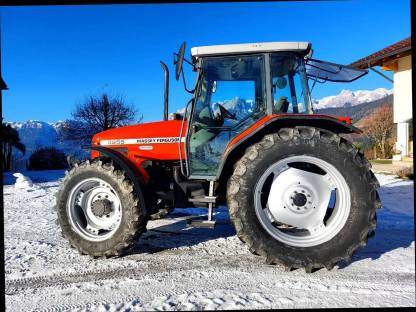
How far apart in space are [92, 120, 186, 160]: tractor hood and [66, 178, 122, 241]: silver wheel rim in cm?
58

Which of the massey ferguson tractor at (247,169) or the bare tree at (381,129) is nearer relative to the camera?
the massey ferguson tractor at (247,169)

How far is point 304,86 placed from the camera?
3.14m

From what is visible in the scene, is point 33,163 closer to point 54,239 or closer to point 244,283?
point 54,239

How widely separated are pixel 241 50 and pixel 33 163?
1656 cm

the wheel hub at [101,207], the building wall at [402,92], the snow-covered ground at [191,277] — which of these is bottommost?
the snow-covered ground at [191,277]

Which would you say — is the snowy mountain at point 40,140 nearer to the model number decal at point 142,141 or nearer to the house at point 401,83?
the model number decal at point 142,141

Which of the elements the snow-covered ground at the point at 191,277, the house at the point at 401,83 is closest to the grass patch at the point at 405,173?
the house at the point at 401,83

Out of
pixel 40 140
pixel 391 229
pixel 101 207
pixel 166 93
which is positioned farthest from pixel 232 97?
pixel 40 140

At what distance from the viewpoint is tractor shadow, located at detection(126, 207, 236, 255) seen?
3.27 metres

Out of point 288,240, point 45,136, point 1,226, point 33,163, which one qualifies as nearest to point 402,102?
point 288,240

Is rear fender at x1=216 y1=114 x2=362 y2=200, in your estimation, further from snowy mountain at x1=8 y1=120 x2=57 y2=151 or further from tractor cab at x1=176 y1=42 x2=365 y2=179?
snowy mountain at x1=8 y1=120 x2=57 y2=151

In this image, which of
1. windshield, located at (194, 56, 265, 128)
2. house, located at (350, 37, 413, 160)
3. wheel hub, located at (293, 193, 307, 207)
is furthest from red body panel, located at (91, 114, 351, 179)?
house, located at (350, 37, 413, 160)

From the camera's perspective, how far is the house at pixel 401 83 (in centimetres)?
934

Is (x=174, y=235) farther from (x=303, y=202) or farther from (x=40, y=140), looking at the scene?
(x=40, y=140)
